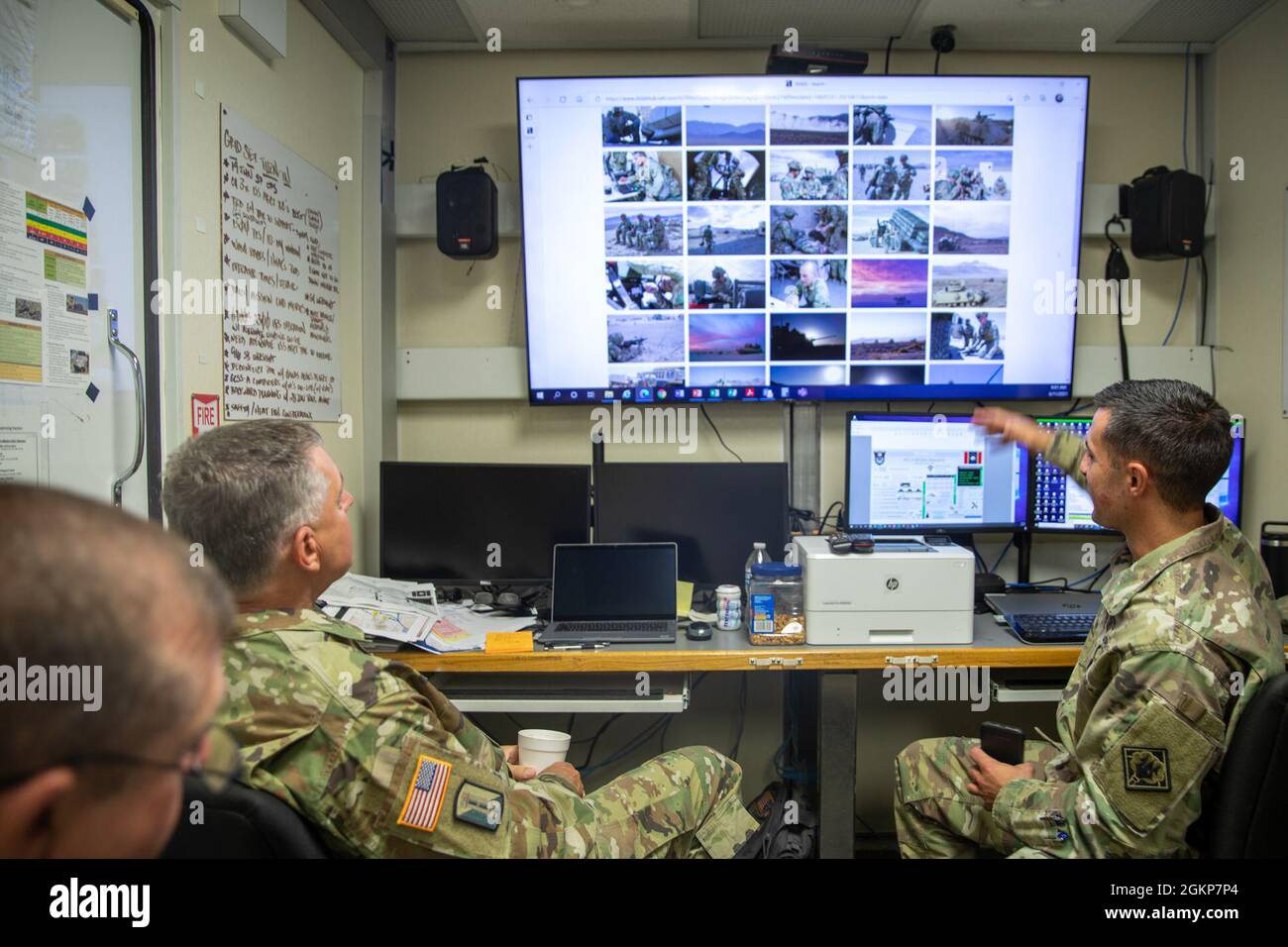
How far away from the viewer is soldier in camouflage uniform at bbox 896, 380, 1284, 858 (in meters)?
1.22

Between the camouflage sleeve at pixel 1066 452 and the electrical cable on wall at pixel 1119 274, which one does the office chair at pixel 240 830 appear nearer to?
the camouflage sleeve at pixel 1066 452

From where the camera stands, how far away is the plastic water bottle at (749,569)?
2059 mm

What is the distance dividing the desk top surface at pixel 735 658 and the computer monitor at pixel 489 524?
53cm

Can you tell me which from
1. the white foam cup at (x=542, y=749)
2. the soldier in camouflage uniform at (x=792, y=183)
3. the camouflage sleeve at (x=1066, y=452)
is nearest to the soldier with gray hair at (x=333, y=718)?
the white foam cup at (x=542, y=749)

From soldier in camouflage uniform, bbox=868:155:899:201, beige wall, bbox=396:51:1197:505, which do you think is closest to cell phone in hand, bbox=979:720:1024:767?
beige wall, bbox=396:51:1197:505

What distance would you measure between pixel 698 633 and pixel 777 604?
21cm

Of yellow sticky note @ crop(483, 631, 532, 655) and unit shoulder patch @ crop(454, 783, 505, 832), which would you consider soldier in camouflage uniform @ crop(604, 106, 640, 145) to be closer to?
yellow sticky note @ crop(483, 631, 532, 655)

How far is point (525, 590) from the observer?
2.39 m

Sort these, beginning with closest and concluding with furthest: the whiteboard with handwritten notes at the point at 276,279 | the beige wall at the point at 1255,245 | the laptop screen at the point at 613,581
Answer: the whiteboard with handwritten notes at the point at 276,279 < the laptop screen at the point at 613,581 < the beige wall at the point at 1255,245

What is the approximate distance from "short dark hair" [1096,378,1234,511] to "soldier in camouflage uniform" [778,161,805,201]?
132 cm

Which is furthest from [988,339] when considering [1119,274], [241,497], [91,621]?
[91,621]
